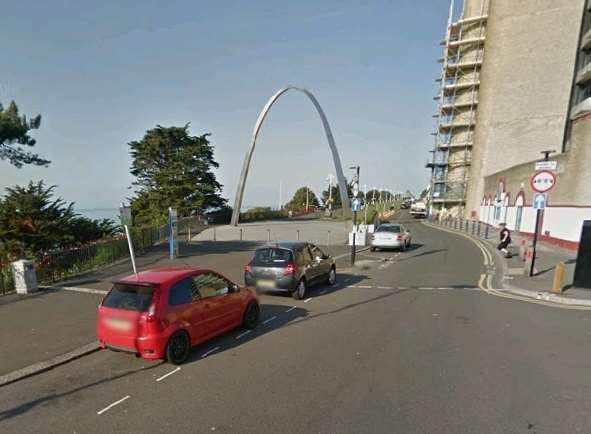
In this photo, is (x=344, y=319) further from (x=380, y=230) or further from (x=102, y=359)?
(x=380, y=230)

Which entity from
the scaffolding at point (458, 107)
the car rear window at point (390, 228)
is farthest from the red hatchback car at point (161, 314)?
the scaffolding at point (458, 107)

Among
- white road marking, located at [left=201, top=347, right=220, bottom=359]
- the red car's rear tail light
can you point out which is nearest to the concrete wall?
the red car's rear tail light

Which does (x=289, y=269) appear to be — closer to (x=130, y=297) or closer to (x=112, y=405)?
(x=130, y=297)

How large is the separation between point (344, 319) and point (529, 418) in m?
3.63

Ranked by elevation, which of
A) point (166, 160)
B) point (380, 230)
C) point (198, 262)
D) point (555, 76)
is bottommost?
point (198, 262)

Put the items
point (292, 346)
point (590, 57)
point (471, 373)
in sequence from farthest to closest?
point (590, 57) → point (292, 346) → point (471, 373)

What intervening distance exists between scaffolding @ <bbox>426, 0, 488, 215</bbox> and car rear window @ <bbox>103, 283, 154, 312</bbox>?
52.2m

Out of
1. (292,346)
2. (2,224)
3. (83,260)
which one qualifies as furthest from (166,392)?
(2,224)

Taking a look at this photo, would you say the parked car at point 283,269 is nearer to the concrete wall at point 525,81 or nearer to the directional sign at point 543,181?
the directional sign at point 543,181

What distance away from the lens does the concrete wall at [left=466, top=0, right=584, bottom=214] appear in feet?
119

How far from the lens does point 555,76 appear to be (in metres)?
36.4

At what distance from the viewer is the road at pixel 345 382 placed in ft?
11.5

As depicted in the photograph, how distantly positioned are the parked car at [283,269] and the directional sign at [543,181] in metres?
7.28

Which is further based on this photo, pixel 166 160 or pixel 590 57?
pixel 166 160
